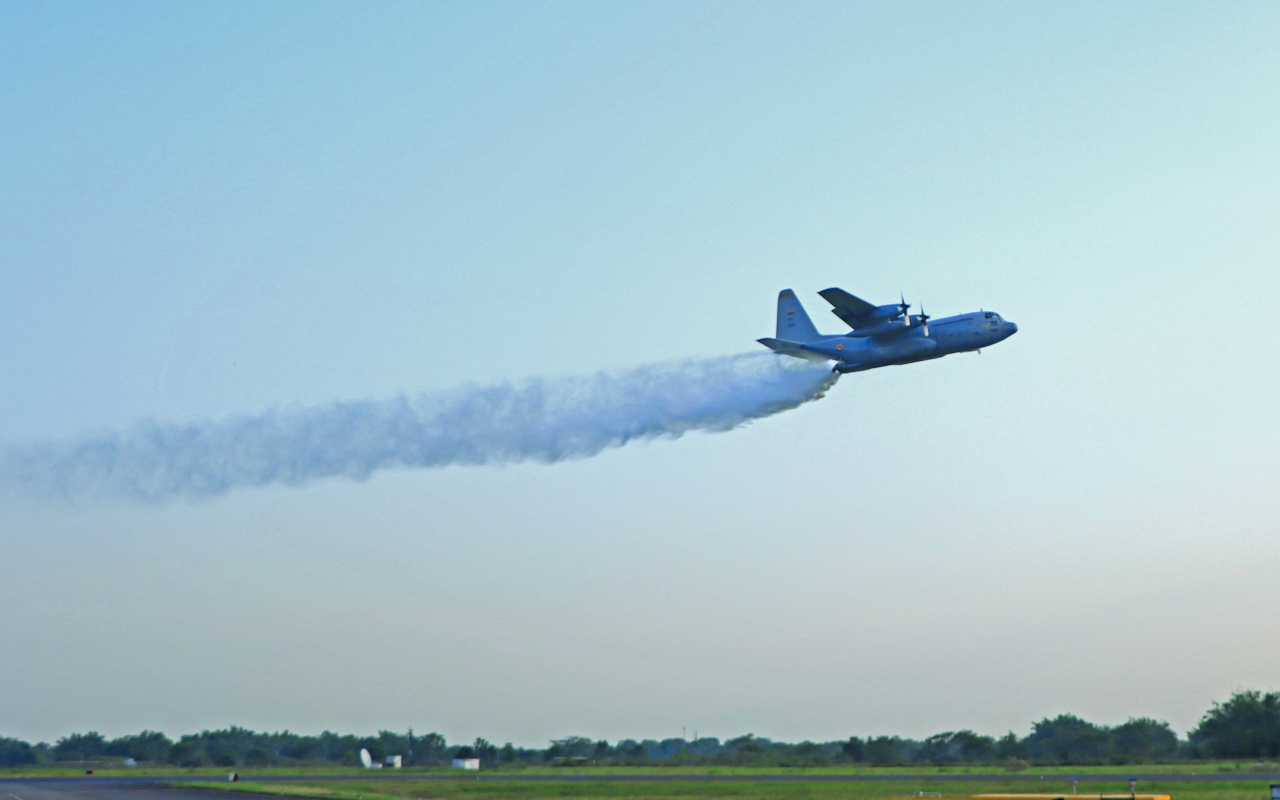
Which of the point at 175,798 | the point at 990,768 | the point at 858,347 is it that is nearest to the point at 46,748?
the point at 175,798

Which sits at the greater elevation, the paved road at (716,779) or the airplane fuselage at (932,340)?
the airplane fuselage at (932,340)

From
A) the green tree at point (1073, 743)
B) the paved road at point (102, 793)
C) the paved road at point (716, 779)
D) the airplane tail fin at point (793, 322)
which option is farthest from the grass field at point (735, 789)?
the green tree at point (1073, 743)

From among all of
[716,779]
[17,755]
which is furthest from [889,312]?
[17,755]

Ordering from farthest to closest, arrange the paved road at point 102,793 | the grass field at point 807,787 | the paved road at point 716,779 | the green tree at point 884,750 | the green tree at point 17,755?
the green tree at point 17,755 < the green tree at point 884,750 < the paved road at point 716,779 < the paved road at point 102,793 < the grass field at point 807,787

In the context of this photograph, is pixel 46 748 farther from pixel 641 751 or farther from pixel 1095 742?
pixel 1095 742

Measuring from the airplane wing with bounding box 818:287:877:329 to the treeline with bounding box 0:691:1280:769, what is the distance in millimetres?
40026

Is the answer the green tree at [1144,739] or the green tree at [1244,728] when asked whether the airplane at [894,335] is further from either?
the green tree at [1144,739]

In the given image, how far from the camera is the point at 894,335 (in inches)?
2361

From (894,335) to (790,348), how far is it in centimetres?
575

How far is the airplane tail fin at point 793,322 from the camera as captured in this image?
64.6 m

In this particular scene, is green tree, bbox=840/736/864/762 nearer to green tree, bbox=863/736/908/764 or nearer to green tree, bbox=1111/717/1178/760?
green tree, bbox=863/736/908/764

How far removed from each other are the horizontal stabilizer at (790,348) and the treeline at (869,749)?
1528 inches

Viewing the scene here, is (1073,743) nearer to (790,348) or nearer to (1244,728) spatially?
(1244,728)

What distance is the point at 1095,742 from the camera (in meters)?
116
